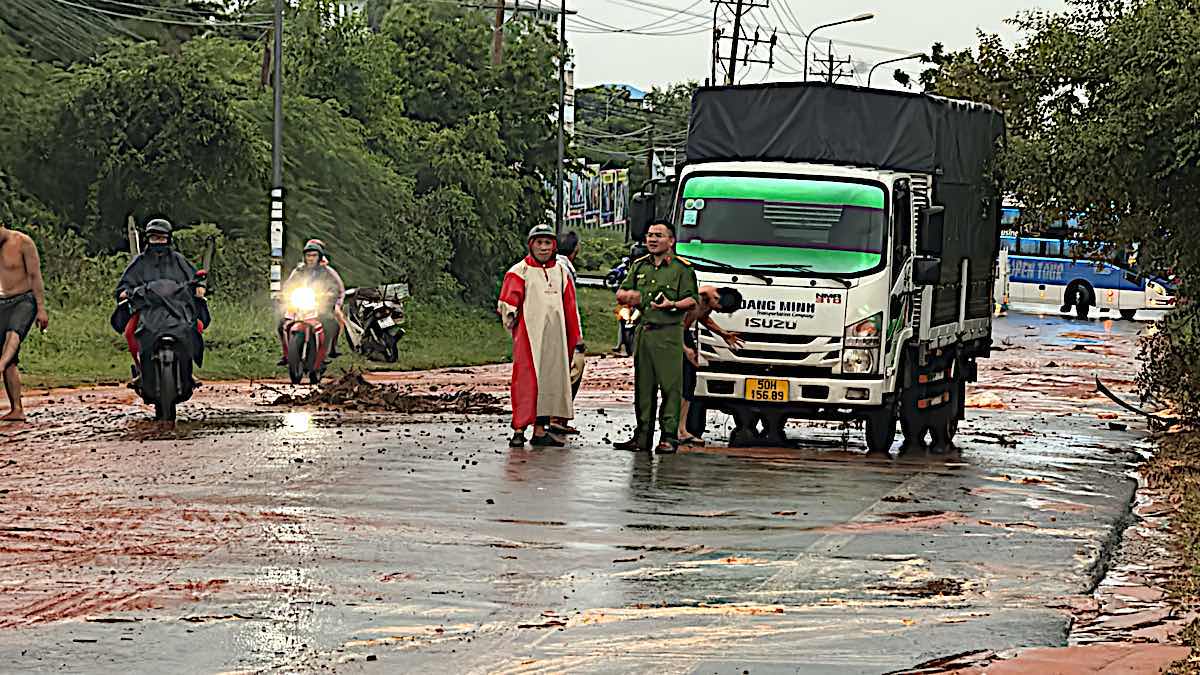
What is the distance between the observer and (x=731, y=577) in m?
9.23

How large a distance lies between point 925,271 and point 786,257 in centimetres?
126

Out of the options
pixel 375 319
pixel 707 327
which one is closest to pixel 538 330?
pixel 707 327

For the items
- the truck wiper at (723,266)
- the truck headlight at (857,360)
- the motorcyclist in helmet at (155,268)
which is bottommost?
the truck headlight at (857,360)

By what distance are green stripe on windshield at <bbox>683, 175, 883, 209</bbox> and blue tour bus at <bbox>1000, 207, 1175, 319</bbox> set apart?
3787cm

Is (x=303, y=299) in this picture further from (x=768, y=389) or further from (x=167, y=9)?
(x=167, y=9)

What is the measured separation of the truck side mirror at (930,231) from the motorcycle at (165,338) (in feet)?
21.0

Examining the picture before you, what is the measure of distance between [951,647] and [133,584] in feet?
12.0

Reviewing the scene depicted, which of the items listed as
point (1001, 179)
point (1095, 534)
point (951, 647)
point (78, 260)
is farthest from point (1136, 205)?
point (78, 260)

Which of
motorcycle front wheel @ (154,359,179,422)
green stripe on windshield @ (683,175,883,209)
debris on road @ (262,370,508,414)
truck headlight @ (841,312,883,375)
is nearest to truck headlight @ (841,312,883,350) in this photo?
truck headlight @ (841,312,883,375)

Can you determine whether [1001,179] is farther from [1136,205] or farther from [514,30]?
[514,30]

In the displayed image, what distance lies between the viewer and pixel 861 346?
51.7 feet

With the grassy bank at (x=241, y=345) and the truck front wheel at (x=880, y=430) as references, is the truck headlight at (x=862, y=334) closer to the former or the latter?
the truck front wheel at (x=880, y=430)

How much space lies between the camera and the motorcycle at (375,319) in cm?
2909

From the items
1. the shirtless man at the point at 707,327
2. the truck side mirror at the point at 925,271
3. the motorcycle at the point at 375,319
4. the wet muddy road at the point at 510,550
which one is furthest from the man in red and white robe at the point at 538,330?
the motorcycle at the point at 375,319
